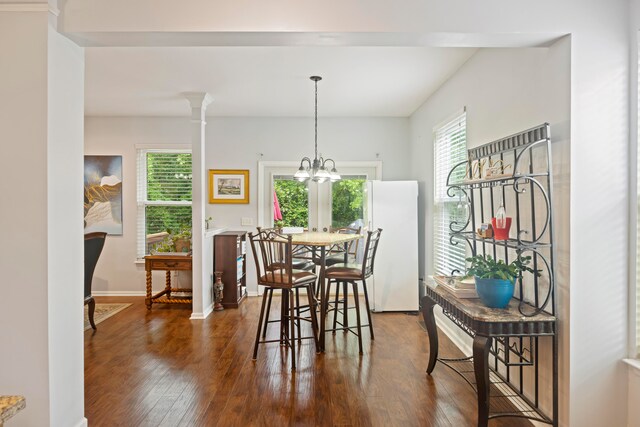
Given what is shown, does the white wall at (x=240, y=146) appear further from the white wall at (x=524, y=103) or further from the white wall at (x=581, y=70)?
the white wall at (x=581, y=70)

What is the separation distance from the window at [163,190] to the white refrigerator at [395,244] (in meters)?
2.79

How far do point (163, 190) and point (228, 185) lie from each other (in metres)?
0.96

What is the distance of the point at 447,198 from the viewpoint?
171 inches

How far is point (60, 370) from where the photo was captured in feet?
7.14

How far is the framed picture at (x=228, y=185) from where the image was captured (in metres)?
5.94

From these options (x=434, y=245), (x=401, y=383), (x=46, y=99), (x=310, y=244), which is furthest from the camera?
(x=434, y=245)

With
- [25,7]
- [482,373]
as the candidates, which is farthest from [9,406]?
[482,373]

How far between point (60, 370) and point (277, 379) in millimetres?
1465

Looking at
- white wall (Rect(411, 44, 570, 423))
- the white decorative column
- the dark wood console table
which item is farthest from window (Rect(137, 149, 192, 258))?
the dark wood console table

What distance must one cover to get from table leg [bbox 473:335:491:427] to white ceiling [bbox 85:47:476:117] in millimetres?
2352

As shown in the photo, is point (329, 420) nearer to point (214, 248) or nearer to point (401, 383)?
point (401, 383)

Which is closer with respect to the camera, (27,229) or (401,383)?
(27,229)

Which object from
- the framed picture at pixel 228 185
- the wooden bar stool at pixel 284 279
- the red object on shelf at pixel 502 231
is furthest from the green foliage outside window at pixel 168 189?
the red object on shelf at pixel 502 231

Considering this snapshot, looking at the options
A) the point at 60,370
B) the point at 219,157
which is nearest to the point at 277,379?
the point at 60,370
